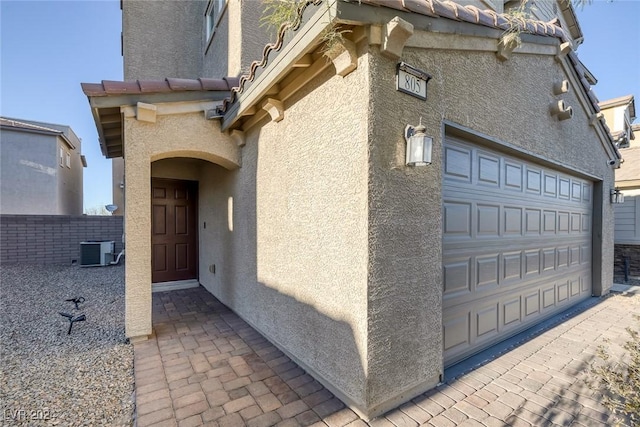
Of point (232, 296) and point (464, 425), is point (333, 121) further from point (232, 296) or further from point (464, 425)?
point (232, 296)

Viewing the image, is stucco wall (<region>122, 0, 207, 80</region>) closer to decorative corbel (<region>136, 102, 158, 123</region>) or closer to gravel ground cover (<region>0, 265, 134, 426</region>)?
decorative corbel (<region>136, 102, 158, 123</region>)

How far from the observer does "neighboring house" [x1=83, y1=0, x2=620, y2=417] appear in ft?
9.53

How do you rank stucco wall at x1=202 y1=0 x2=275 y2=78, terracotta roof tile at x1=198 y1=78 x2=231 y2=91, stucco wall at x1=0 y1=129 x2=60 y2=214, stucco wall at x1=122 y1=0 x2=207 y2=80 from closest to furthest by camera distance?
terracotta roof tile at x1=198 y1=78 x2=231 y2=91 → stucco wall at x1=202 y1=0 x2=275 y2=78 → stucco wall at x1=122 y1=0 x2=207 y2=80 → stucco wall at x1=0 y1=129 x2=60 y2=214

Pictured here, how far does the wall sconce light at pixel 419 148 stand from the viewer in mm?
2885

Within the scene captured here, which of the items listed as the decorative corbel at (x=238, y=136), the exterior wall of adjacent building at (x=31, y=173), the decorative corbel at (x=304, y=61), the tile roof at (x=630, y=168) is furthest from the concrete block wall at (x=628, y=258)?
the exterior wall of adjacent building at (x=31, y=173)

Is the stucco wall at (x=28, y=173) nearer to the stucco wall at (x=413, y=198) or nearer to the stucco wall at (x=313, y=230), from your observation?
the stucco wall at (x=313, y=230)

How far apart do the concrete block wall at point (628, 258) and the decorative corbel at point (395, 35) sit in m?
13.2

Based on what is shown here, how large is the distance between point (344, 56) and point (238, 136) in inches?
123

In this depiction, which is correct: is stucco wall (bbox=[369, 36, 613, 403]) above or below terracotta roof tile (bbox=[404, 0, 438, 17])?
below

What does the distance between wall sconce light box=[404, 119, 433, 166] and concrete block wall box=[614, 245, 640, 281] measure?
12.6 m

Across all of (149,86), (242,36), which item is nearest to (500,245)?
(149,86)

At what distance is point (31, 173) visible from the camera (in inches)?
615

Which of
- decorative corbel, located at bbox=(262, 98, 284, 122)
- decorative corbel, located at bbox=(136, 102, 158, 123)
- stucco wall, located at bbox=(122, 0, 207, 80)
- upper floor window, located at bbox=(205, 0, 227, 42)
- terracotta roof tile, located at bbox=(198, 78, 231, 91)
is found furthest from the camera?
stucco wall, located at bbox=(122, 0, 207, 80)

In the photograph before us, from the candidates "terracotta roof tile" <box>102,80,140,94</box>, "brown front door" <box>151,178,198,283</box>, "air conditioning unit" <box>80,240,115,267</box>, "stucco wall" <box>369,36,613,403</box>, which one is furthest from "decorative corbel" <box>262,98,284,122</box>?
"air conditioning unit" <box>80,240,115,267</box>
